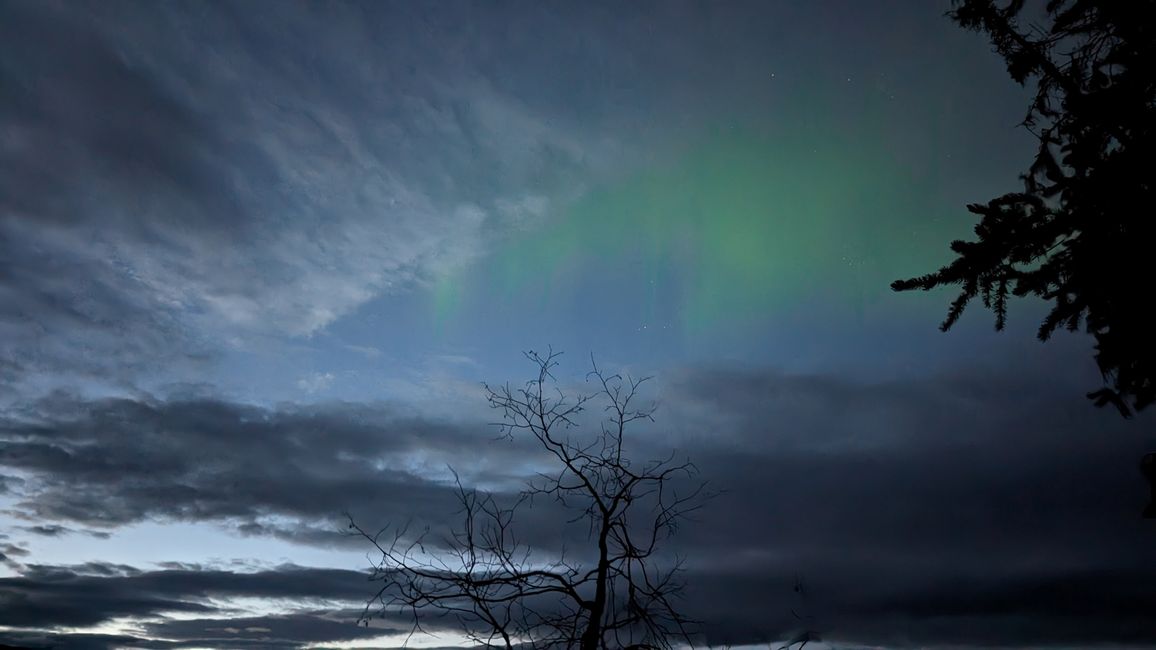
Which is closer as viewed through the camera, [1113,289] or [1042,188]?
[1113,289]

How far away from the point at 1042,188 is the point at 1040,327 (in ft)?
5.05

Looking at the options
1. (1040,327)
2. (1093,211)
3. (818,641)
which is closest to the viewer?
(818,641)

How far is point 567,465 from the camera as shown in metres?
5.23

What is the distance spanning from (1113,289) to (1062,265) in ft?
2.77

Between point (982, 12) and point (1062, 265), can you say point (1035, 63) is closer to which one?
point (982, 12)

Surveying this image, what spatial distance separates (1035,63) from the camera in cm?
646

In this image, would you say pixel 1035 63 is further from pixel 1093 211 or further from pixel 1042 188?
pixel 1093 211

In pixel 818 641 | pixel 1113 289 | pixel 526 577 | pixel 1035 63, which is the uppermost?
pixel 1035 63

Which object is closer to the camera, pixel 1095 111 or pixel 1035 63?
pixel 1095 111

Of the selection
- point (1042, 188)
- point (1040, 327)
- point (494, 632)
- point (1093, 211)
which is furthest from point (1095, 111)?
point (494, 632)

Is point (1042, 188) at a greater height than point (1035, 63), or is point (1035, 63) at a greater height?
point (1035, 63)

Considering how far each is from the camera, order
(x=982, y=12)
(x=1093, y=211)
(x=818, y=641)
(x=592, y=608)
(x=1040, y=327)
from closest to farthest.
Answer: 1. (x=592, y=608)
2. (x=818, y=641)
3. (x=1093, y=211)
4. (x=982, y=12)
5. (x=1040, y=327)

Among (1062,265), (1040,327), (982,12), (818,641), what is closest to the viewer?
(818,641)

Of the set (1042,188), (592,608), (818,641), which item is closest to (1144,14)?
(1042,188)
